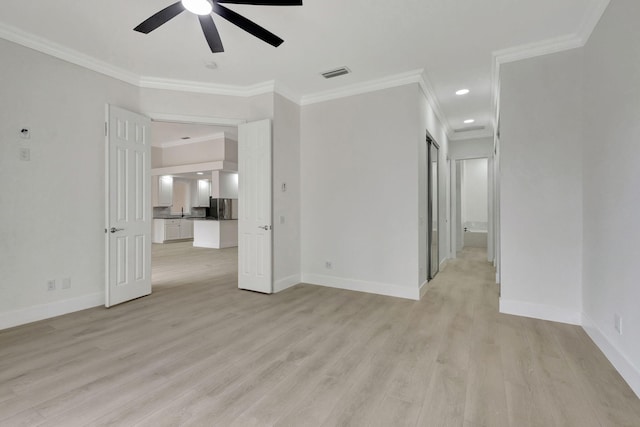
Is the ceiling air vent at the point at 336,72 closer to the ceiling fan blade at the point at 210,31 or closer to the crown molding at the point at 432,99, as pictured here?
the crown molding at the point at 432,99

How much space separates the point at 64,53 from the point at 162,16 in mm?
1959

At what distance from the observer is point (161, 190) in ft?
32.4

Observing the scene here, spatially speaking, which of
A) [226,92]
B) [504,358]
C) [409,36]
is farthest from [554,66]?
[226,92]

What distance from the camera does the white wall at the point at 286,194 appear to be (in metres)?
4.34

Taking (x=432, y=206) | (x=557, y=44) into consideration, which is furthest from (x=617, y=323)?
(x=432, y=206)

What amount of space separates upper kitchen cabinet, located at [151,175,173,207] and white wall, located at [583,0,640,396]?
34.4 feet

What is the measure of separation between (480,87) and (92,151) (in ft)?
17.6

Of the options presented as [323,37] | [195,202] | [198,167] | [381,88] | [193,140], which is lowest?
[195,202]

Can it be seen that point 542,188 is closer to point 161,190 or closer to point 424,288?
point 424,288

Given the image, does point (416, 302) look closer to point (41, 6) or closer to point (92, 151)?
point (92, 151)

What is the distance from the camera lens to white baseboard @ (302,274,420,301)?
4004mm

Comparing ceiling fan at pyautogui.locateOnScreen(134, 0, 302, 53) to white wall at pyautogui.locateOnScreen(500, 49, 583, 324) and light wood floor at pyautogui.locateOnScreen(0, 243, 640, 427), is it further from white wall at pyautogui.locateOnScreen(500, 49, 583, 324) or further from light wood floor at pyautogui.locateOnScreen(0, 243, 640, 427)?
white wall at pyautogui.locateOnScreen(500, 49, 583, 324)

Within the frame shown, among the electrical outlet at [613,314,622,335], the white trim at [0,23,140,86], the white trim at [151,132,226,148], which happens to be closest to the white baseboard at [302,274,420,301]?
the electrical outlet at [613,314,622,335]

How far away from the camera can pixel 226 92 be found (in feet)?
14.6
